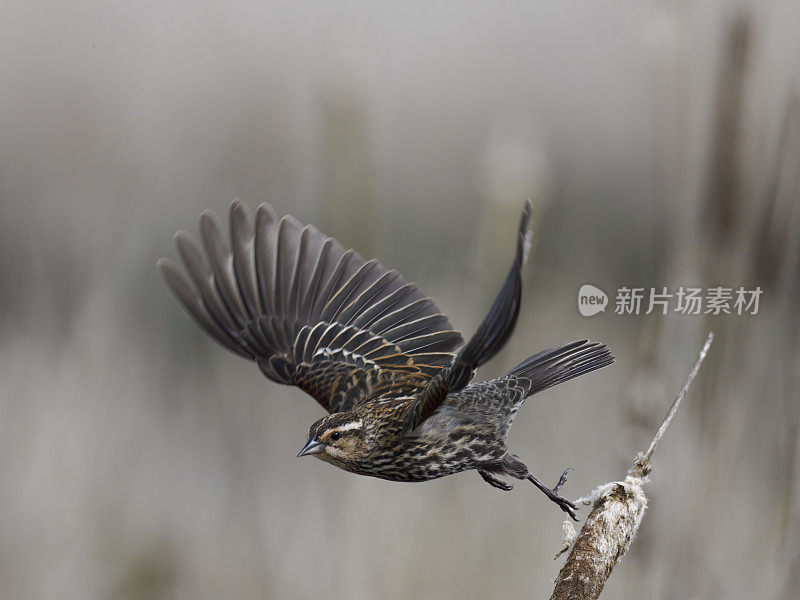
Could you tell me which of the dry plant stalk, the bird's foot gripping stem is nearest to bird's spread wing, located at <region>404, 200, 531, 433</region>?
the dry plant stalk

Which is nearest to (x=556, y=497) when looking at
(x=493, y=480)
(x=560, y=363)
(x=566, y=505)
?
(x=566, y=505)

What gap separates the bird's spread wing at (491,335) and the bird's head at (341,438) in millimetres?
232

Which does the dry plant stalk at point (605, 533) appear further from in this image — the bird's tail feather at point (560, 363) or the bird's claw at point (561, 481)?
the bird's claw at point (561, 481)

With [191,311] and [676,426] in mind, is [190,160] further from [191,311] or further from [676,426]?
[676,426]

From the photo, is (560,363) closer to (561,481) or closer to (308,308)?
(561,481)

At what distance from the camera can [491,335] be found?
1327mm

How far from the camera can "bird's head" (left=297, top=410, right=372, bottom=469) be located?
1.84 m

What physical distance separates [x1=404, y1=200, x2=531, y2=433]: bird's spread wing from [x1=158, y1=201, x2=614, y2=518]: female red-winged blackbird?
0.14m

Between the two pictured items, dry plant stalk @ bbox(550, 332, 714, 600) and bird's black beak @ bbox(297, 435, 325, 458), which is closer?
dry plant stalk @ bbox(550, 332, 714, 600)

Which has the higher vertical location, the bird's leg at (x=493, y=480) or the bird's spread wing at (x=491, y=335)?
the bird's spread wing at (x=491, y=335)

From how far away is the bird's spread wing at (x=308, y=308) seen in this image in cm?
225
